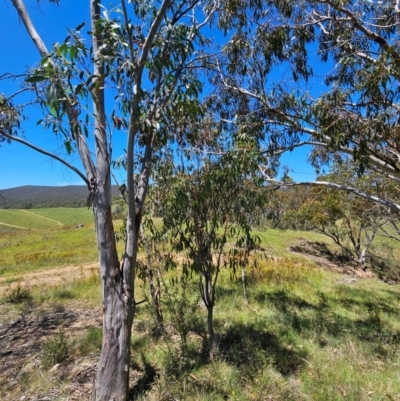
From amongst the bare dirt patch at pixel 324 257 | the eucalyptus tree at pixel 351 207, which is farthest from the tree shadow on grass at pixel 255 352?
the bare dirt patch at pixel 324 257

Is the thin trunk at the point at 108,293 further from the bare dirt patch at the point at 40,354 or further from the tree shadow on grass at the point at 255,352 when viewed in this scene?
the tree shadow on grass at the point at 255,352

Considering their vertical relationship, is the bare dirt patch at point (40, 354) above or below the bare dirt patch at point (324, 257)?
above

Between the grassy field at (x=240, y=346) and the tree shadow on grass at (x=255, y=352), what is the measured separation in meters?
0.01

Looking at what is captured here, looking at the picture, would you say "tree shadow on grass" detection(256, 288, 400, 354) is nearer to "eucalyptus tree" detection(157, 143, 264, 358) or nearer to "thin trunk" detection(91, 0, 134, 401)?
"eucalyptus tree" detection(157, 143, 264, 358)

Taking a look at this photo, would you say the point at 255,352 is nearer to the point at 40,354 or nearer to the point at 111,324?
the point at 111,324

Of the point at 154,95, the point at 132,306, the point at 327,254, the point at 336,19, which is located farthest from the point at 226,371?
the point at 327,254

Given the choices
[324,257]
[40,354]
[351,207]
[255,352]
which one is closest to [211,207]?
[255,352]

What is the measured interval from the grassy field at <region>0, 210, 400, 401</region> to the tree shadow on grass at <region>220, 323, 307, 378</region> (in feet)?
0.05

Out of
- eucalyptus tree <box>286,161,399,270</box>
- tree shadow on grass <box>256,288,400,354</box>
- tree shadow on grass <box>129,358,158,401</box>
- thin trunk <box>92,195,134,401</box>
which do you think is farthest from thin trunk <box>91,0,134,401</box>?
eucalyptus tree <box>286,161,399,270</box>

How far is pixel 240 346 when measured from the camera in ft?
13.7

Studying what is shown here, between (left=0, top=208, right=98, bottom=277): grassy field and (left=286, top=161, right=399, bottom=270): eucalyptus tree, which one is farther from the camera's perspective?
(left=0, top=208, right=98, bottom=277): grassy field

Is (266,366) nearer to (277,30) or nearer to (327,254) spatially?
(277,30)

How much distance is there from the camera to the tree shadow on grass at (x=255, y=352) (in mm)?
3656

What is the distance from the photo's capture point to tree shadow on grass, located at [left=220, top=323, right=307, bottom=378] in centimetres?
366
